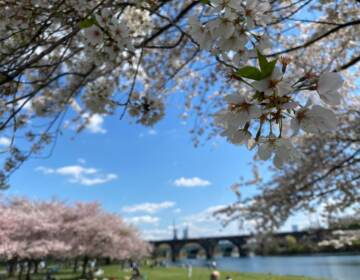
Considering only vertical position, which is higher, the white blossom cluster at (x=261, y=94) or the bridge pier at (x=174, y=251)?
the white blossom cluster at (x=261, y=94)

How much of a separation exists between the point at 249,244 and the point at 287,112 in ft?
25.1

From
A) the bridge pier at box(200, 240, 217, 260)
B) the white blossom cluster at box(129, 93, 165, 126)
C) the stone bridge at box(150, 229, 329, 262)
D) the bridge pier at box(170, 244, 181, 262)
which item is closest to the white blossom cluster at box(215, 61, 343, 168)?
the white blossom cluster at box(129, 93, 165, 126)

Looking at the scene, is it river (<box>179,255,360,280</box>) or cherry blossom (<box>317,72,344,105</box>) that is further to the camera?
river (<box>179,255,360,280</box>)

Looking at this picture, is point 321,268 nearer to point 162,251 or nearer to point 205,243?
point 205,243

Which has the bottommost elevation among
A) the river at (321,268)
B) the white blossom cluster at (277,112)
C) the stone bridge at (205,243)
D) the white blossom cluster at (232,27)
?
the river at (321,268)

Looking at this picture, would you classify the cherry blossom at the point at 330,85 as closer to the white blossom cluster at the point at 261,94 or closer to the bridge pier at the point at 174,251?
the white blossom cluster at the point at 261,94

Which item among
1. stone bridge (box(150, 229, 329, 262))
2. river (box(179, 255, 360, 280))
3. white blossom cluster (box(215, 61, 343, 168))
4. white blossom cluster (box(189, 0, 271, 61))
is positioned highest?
white blossom cluster (box(189, 0, 271, 61))

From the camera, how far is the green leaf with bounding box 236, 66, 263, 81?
682mm

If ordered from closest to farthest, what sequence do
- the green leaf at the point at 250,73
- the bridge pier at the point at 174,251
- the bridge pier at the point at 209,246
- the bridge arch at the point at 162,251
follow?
the green leaf at the point at 250,73 < the bridge pier at the point at 209,246 < the bridge pier at the point at 174,251 < the bridge arch at the point at 162,251

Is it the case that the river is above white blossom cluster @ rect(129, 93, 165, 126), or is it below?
below

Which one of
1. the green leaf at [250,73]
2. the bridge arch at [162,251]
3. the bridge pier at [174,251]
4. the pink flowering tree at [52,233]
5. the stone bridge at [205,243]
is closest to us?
the green leaf at [250,73]

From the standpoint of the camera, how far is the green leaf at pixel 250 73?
0.68m

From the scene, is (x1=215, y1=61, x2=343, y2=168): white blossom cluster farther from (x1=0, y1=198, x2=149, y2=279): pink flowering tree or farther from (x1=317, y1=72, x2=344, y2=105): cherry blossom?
(x1=0, y1=198, x2=149, y2=279): pink flowering tree

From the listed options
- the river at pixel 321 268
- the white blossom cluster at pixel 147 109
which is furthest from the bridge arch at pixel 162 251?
the white blossom cluster at pixel 147 109
